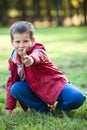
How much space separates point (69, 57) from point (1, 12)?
17.3 meters

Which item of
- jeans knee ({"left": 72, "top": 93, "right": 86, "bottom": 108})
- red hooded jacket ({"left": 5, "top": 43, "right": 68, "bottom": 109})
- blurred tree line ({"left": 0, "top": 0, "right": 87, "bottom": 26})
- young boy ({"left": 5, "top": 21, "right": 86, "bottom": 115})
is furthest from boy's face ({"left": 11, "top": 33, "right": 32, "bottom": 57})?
blurred tree line ({"left": 0, "top": 0, "right": 87, "bottom": 26})

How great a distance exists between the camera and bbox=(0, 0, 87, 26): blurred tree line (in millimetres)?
27969

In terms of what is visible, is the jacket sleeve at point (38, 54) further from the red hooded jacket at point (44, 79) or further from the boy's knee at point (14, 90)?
the boy's knee at point (14, 90)

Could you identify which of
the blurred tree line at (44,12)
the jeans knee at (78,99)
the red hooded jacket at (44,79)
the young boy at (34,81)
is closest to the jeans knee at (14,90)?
the young boy at (34,81)

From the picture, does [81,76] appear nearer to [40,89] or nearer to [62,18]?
[40,89]

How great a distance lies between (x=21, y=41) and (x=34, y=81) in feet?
1.60

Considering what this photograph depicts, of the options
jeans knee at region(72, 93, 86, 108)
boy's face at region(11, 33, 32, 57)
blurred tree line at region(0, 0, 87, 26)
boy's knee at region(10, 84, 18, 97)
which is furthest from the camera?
blurred tree line at region(0, 0, 87, 26)

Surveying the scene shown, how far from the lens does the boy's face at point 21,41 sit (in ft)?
14.4

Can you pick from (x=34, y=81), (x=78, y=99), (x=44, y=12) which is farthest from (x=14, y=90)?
(x=44, y=12)

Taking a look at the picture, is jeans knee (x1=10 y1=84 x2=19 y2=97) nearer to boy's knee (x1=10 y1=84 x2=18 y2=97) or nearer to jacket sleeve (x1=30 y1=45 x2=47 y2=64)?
boy's knee (x1=10 y1=84 x2=18 y2=97)

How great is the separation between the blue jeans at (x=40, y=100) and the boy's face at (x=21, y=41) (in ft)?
1.55

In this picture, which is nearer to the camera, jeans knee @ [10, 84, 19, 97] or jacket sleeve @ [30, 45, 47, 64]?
jacket sleeve @ [30, 45, 47, 64]

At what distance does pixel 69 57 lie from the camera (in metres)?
11.5

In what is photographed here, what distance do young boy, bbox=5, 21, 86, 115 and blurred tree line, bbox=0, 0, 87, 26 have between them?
23.2m
